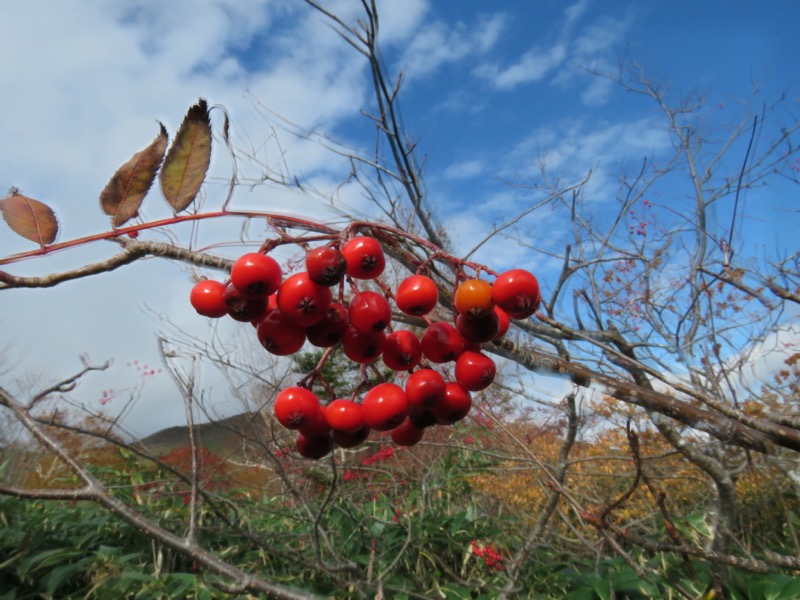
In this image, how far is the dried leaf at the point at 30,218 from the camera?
2.72ft

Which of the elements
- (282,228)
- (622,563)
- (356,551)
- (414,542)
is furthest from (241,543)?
(282,228)

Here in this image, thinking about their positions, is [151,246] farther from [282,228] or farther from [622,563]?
[622,563]

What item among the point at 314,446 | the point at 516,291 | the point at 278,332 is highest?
the point at 516,291

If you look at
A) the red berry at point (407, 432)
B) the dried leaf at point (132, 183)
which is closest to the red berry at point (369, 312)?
the red berry at point (407, 432)

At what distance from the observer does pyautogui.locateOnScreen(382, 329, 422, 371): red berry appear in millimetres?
874

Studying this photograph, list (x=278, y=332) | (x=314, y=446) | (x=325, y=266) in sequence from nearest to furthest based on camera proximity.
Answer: (x=325, y=266) < (x=278, y=332) < (x=314, y=446)

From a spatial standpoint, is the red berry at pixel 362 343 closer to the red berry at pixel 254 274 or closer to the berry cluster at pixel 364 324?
the berry cluster at pixel 364 324

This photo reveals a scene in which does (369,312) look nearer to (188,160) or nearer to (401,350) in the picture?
(401,350)

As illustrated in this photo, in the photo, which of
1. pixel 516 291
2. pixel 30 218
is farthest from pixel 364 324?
pixel 30 218

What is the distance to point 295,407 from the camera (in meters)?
0.86

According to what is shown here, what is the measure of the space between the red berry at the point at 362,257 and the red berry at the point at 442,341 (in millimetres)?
162

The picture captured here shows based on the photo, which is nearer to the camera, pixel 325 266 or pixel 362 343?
pixel 325 266

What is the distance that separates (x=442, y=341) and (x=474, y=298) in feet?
0.44

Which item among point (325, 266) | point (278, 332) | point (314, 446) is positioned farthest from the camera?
point (314, 446)
